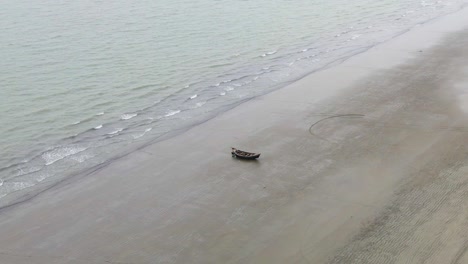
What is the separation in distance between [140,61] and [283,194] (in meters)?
17.9

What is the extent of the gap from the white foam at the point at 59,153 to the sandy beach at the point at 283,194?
6.63 feet

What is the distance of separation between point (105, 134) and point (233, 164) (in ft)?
20.8

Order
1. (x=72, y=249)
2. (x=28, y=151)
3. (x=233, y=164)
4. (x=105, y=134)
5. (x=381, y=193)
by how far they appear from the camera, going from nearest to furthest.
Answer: (x=72, y=249) < (x=381, y=193) < (x=233, y=164) < (x=28, y=151) < (x=105, y=134)

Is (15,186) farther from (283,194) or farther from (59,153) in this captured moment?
(283,194)

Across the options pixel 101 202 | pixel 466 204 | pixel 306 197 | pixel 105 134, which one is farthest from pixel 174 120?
pixel 466 204

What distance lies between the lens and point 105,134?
24.0m

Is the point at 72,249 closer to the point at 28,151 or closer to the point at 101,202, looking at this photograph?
the point at 101,202

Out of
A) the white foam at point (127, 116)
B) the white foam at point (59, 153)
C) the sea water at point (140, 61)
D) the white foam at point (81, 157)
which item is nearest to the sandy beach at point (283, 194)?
the white foam at point (81, 157)

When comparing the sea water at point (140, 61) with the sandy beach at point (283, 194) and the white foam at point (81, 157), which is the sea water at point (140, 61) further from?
the sandy beach at point (283, 194)

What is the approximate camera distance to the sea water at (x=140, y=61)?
23391 millimetres

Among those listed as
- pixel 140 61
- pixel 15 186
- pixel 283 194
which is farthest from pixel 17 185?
pixel 140 61

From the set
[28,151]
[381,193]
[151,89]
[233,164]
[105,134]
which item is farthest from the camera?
[151,89]

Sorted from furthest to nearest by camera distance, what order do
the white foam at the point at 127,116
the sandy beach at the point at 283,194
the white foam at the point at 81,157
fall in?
the white foam at the point at 127,116, the white foam at the point at 81,157, the sandy beach at the point at 283,194

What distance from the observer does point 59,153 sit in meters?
22.2
